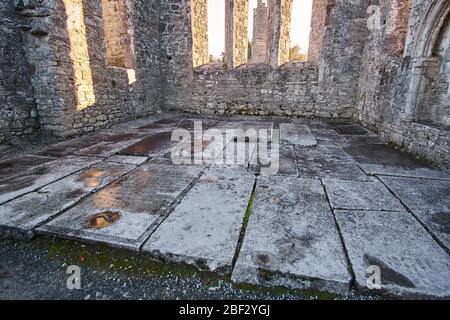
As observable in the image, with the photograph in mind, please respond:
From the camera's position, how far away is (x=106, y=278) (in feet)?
5.02

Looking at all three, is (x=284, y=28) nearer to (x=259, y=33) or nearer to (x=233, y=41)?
(x=233, y=41)

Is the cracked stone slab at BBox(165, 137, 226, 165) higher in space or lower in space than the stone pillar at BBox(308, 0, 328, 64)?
lower

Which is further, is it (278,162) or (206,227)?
(278,162)

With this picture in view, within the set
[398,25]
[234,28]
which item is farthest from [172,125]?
[398,25]

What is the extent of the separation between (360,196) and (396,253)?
917mm

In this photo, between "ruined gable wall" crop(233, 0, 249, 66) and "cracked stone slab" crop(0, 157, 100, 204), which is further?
"ruined gable wall" crop(233, 0, 249, 66)

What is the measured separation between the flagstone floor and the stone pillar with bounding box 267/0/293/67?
15.3 ft

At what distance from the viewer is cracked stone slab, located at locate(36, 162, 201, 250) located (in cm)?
182

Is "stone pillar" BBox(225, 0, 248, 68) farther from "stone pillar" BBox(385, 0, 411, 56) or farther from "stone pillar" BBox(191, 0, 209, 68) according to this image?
"stone pillar" BBox(385, 0, 411, 56)

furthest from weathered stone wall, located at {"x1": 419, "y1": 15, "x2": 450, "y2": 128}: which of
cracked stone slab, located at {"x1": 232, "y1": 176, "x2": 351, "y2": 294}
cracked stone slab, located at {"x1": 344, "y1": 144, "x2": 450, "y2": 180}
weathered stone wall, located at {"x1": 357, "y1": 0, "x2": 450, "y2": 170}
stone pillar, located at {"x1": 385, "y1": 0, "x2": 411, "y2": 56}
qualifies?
cracked stone slab, located at {"x1": 232, "y1": 176, "x2": 351, "y2": 294}

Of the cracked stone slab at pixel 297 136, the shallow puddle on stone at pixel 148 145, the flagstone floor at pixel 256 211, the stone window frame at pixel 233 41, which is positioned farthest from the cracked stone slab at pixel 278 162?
the stone window frame at pixel 233 41

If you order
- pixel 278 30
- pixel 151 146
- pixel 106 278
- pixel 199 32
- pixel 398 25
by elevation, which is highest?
pixel 199 32

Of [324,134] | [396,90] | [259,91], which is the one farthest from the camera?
[259,91]

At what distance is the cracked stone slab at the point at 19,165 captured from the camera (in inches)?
116
